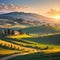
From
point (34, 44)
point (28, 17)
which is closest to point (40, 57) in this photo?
point (34, 44)

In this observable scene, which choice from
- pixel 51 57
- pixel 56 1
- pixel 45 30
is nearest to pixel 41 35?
pixel 45 30

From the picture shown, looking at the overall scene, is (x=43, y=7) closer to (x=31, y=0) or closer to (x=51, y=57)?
(x=31, y=0)

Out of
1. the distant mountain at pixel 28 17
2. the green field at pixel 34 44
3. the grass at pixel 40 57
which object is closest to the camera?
the grass at pixel 40 57

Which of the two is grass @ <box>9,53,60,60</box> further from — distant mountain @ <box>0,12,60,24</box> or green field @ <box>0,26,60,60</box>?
distant mountain @ <box>0,12,60,24</box>

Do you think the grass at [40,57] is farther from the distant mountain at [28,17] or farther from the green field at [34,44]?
the distant mountain at [28,17]

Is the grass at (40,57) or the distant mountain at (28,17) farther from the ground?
the distant mountain at (28,17)

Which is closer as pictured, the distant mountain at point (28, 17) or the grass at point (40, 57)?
the grass at point (40, 57)

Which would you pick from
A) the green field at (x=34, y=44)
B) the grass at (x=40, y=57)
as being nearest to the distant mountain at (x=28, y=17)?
the green field at (x=34, y=44)

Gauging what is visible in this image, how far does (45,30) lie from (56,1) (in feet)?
6.75

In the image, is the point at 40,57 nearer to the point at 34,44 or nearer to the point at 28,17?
the point at 34,44

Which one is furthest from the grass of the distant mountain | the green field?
the distant mountain

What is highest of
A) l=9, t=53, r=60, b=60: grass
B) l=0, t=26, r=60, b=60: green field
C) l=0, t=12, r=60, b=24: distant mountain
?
l=0, t=12, r=60, b=24: distant mountain

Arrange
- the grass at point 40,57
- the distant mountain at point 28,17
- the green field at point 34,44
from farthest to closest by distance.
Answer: the distant mountain at point 28,17, the green field at point 34,44, the grass at point 40,57

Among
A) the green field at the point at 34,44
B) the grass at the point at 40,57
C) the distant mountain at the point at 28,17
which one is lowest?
the grass at the point at 40,57
